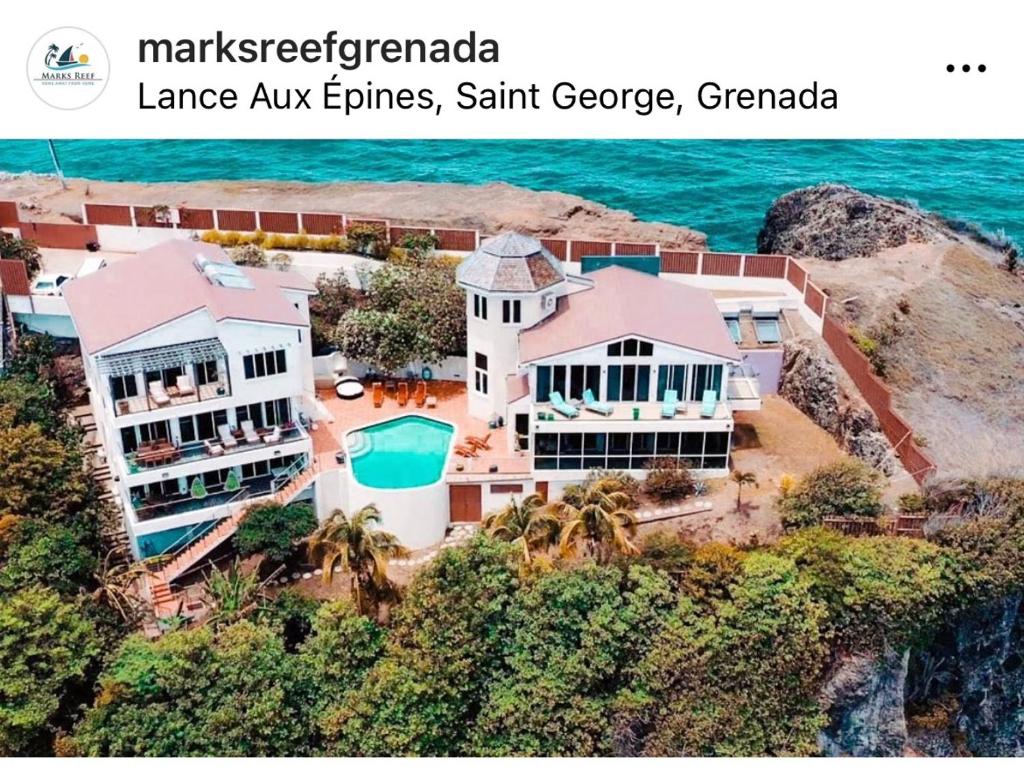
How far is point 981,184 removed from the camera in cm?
8675

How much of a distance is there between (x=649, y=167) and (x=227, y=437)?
62.0 metres

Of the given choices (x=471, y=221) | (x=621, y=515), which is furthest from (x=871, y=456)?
(x=471, y=221)

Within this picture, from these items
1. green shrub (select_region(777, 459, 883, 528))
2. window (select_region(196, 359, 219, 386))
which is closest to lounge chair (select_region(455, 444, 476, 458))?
window (select_region(196, 359, 219, 386))

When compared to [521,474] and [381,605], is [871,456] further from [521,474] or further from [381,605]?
[381,605]

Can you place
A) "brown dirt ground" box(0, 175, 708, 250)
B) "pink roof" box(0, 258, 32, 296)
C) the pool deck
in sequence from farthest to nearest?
"brown dirt ground" box(0, 175, 708, 250), "pink roof" box(0, 258, 32, 296), the pool deck

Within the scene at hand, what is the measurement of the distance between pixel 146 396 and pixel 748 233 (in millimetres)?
51621

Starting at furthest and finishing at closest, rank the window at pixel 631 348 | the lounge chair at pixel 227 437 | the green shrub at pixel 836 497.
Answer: the window at pixel 631 348 → the lounge chair at pixel 227 437 → the green shrub at pixel 836 497

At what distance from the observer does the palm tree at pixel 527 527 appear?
34.8m

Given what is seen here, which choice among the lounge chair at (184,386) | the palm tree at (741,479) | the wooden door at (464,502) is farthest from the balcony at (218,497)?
the palm tree at (741,479)

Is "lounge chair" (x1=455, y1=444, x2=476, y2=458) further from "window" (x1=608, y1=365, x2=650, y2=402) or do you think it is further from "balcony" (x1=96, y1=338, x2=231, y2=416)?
"balcony" (x1=96, y1=338, x2=231, y2=416)

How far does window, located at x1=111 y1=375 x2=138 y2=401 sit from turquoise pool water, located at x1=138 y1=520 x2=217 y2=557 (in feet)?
17.8

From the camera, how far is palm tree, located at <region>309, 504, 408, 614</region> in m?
33.6

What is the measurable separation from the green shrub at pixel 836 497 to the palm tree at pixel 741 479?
197cm

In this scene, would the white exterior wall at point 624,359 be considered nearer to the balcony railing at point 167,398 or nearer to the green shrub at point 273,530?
the green shrub at point 273,530
